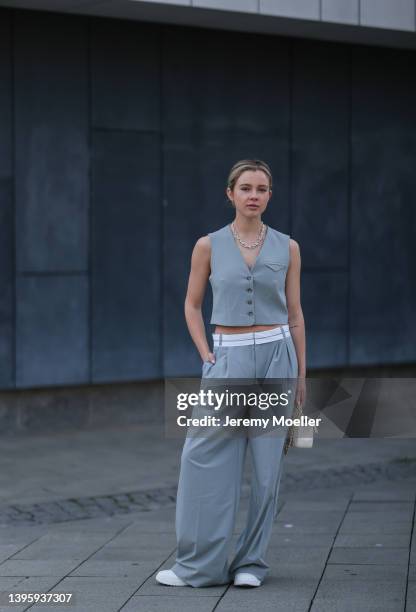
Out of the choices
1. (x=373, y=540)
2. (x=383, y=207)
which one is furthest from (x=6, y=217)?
(x=373, y=540)

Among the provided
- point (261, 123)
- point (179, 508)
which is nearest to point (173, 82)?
point (261, 123)

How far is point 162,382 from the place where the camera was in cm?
1295

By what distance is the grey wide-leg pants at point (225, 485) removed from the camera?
6.46 meters

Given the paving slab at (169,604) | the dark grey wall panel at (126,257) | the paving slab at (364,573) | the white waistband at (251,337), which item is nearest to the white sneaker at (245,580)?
the paving slab at (169,604)

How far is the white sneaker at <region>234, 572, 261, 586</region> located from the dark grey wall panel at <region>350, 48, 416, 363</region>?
7.50 meters

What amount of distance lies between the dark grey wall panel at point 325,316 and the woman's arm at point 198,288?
6859 millimetres

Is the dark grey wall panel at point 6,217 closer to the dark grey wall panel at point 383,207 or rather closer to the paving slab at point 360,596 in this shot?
the dark grey wall panel at point 383,207

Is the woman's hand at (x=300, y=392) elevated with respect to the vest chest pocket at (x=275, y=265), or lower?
lower

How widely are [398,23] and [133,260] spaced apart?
137 inches

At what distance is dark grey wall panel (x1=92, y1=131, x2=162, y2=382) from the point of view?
12.3m

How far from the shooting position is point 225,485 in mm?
6508

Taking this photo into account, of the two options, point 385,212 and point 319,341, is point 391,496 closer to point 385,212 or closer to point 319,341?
point 319,341

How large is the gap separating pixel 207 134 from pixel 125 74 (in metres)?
1.05

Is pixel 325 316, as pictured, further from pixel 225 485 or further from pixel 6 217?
pixel 225 485
